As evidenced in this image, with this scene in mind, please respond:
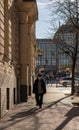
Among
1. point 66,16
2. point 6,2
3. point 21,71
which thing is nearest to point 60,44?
point 66,16

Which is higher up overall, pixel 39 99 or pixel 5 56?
pixel 5 56

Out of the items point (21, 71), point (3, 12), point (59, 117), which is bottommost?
point (59, 117)

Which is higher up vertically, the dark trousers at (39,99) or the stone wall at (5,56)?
the stone wall at (5,56)

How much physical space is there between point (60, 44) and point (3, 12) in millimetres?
20490

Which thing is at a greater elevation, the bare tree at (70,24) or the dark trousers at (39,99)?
the bare tree at (70,24)

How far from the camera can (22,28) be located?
92.3 feet

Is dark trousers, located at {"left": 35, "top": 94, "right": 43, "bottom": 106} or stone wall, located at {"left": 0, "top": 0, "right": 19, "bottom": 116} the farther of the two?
dark trousers, located at {"left": 35, "top": 94, "right": 43, "bottom": 106}

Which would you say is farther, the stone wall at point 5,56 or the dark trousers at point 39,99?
the dark trousers at point 39,99

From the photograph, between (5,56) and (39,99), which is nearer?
(5,56)

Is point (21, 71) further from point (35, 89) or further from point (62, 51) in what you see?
point (62, 51)

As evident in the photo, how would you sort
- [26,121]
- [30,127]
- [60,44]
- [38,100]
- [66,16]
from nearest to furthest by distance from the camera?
[30,127] → [26,121] → [38,100] → [66,16] → [60,44]

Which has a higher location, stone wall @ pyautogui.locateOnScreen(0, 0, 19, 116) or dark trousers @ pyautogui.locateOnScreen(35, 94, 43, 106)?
stone wall @ pyautogui.locateOnScreen(0, 0, 19, 116)

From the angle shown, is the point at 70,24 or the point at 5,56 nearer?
the point at 5,56

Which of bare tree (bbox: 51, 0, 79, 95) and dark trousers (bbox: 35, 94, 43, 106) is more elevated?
bare tree (bbox: 51, 0, 79, 95)
